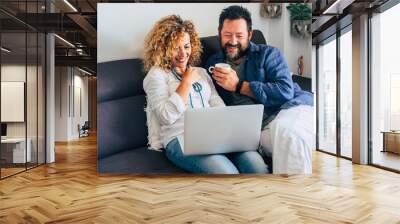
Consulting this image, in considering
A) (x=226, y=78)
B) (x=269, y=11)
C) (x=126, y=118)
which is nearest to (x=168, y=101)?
(x=126, y=118)

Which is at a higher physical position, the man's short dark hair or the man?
the man's short dark hair

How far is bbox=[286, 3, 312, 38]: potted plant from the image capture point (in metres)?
6.34

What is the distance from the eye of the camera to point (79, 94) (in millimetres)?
18062

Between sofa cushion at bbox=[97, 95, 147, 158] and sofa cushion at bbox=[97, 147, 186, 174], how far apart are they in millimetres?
93

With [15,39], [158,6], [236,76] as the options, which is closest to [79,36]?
[15,39]

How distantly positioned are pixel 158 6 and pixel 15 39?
8.59 feet

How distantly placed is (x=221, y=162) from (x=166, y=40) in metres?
2.09

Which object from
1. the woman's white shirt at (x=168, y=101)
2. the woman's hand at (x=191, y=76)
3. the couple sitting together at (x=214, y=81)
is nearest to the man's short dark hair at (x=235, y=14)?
the couple sitting together at (x=214, y=81)

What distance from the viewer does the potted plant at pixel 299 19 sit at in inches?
250

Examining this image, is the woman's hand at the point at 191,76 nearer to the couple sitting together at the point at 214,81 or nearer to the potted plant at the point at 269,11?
the couple sitting together at the point at 214,81

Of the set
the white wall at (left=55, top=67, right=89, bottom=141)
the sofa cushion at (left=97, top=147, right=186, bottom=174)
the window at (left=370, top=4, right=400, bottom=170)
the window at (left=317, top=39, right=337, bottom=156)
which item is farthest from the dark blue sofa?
the white wall at (left=55, top=67, right=89, bottom=141)

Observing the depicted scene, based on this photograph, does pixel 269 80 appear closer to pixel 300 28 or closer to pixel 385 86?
pixel 300 28

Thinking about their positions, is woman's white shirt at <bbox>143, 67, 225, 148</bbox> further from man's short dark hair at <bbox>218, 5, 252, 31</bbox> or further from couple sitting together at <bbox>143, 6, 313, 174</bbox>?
man's short dark hair at <bbox>218, 5, 252, 31</bbox>

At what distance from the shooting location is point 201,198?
486cm
